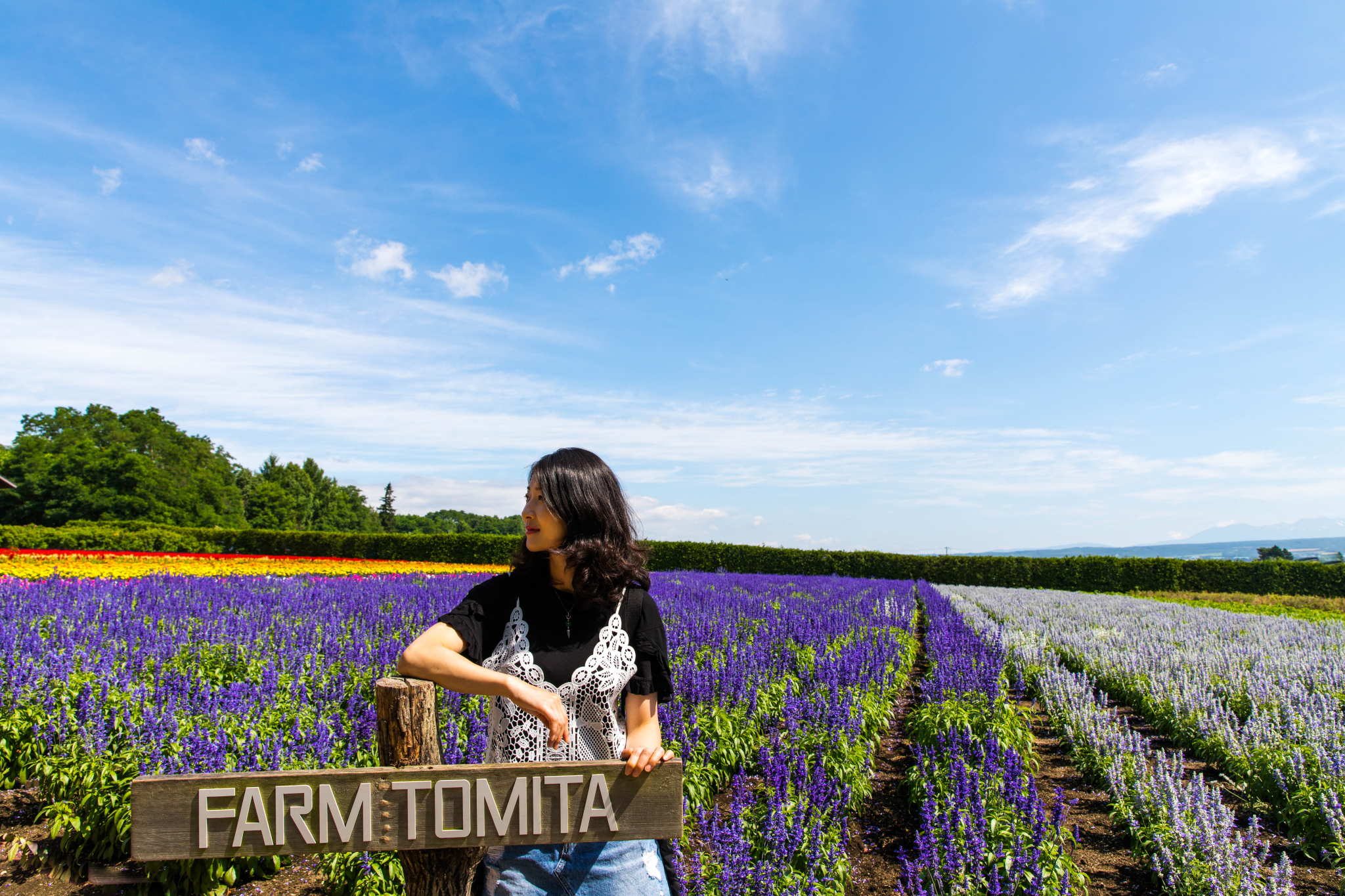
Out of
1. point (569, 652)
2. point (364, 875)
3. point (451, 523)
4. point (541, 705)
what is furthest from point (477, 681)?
point (451, 523)

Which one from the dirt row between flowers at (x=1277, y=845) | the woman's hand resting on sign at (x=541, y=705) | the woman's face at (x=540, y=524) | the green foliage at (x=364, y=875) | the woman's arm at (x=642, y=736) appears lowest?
the dirt row between flowers at (x=1277, y=845)

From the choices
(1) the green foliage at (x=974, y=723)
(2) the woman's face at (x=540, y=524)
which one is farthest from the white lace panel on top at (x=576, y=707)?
(1) the green foliage at (x=974, y=723)

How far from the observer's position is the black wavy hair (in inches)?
73.4

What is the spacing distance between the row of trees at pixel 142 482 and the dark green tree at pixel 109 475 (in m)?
0.06

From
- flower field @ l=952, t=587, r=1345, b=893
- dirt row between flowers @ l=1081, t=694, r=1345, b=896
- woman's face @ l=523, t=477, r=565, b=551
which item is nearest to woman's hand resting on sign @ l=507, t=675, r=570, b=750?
woman's face @ l=523, t=477, r=565, b=551

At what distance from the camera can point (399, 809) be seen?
63.0 inches

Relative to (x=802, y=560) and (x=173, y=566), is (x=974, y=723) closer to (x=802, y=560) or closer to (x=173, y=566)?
(x=173, y=566)

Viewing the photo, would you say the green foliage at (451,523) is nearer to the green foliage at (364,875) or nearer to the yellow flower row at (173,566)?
the yellow flower row at (173,566)

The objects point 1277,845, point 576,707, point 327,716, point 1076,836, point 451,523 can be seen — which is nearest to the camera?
point 576,707

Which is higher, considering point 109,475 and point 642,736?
point 109,475

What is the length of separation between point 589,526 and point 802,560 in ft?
84.5

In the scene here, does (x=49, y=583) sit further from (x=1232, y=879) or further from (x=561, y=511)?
(x=1232, y=879)

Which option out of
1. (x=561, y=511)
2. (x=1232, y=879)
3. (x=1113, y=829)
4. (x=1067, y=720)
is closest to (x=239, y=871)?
(x=561, y=511)

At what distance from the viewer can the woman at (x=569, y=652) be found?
5.65 ft
